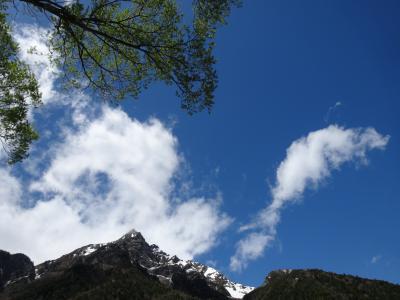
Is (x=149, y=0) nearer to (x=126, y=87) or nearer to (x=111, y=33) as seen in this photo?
(x=111, y=33)

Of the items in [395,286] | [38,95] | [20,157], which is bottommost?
[20,157]

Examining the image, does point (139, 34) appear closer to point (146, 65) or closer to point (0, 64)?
point (146, 65)

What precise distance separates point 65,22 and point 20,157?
10154mm

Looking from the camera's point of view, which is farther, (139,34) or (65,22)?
(139,34)

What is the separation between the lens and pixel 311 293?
188m

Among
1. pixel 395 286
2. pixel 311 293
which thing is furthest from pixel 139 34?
pixel 395 286

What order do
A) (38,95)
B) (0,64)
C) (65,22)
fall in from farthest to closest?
(38,95) → (0,64) → (65,22)

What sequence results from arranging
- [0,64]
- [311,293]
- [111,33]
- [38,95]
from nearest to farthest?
[111,33]
[0,64]
[38,95]
[311,293]

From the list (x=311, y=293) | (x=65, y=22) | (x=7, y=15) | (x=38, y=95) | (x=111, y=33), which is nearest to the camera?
(x=65, y=22)

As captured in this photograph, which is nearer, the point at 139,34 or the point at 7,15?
the point at 139,34

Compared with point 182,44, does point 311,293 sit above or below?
above

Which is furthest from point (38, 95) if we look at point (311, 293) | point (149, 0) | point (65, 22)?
point (311, 293)

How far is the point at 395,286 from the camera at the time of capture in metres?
191

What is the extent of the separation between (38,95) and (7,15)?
4.72 m
